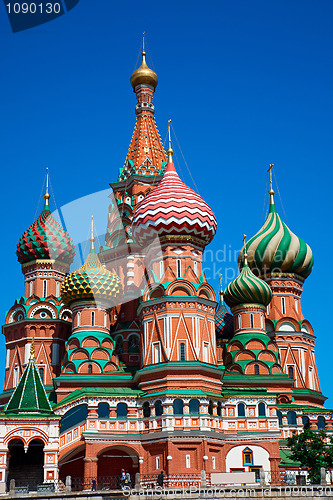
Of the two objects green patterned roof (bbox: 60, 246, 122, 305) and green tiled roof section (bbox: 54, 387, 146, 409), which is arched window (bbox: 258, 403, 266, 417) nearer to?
green tiled roof section (bbox: 54, 387, 146, 409)

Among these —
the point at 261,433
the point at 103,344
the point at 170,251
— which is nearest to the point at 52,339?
the point at 103,344

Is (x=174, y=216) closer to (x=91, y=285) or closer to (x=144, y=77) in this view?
(x=91, y=285)

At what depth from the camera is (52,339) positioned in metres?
47.5

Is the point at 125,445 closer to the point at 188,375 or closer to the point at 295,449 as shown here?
the point at 188,375

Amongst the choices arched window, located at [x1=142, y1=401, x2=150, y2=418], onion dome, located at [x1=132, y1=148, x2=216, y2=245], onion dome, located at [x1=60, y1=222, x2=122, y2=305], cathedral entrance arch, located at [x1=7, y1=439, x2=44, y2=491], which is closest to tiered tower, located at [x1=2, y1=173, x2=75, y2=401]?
onion dome, located at [x1=60, y1=222, x2=122, y2=305]

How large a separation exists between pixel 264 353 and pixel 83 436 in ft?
37.3

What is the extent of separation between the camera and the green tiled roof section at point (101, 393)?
39312 millimetres

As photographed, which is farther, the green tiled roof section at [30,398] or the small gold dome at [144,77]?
the small gold dome at [144,77]

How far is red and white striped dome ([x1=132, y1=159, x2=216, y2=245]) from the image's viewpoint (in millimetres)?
42531

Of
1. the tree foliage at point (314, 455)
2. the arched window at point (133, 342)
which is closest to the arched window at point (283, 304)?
the arched window at point (133, 342)

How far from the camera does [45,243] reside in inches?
1928

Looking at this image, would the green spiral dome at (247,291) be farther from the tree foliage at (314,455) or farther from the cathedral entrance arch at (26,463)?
the cathedral entrance arch at (26,463)

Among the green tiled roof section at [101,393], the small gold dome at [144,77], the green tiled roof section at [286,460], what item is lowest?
the green tiled roof section at [286,460]

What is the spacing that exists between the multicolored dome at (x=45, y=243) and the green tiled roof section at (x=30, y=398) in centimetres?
1180
